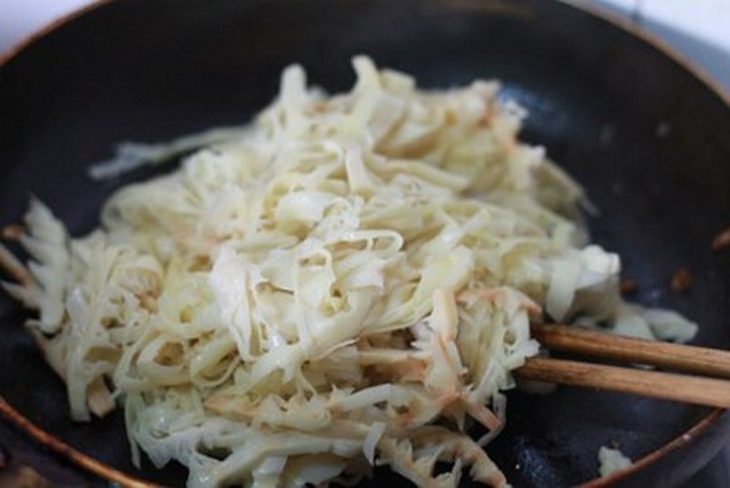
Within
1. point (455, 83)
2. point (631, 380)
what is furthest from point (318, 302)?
point (455, 83)

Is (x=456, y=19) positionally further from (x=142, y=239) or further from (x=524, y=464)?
(x=524, y=464)

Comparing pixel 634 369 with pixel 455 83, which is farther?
pixel 455 83

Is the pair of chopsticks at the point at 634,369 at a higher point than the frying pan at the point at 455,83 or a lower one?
lower

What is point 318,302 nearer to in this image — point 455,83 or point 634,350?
point 634,350

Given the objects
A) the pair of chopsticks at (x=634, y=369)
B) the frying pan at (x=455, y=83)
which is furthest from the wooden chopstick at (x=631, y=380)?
the frying pan at (x=455, y=83)

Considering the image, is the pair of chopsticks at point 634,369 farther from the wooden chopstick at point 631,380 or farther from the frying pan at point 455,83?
the frying pan at point 455,83

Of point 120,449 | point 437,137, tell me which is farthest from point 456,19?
point 120,449
